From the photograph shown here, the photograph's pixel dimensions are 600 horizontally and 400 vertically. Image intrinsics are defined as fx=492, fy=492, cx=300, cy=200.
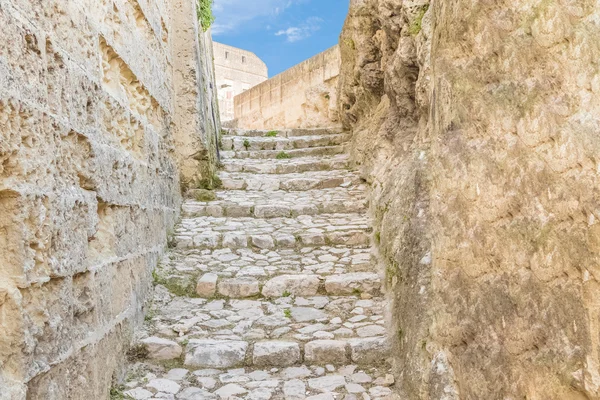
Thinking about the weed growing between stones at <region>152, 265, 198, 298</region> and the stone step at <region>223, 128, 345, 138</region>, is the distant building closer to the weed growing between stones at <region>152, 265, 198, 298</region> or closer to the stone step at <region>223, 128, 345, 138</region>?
the stone step at <region>223, 128, 345, 138</region>

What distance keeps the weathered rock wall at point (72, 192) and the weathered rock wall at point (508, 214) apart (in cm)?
155

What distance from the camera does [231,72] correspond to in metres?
24.1

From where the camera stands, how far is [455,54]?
2.11 meters

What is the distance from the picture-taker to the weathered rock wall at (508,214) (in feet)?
4.81

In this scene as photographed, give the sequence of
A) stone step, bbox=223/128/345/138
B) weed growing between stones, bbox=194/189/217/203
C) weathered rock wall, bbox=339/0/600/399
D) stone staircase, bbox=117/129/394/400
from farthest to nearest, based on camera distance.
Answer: stone step, bbox=223/128/345/138 → weed growing between stones, bbox=194/189/217/203 → stone staircase, bbox=117/129/394/400 → weathered rock wall, bbox=339/0/600/399

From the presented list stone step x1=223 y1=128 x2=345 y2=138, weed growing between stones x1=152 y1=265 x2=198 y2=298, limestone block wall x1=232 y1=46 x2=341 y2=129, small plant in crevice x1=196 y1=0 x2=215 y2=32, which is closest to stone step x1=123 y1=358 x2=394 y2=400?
weed growing between stones x1=152 y1=265 x2=198 y2=298

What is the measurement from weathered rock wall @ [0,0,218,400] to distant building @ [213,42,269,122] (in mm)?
20711

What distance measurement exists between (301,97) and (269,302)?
21.9 ft

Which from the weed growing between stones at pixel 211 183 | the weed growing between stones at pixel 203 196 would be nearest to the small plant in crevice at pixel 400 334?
the weed growing between stones at pixel 203 196

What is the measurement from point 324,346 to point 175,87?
325 centimetres

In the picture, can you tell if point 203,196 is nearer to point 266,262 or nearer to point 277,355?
point 266,262

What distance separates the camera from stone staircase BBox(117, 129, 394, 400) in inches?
109

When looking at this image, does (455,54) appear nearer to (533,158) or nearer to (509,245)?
(533,158)

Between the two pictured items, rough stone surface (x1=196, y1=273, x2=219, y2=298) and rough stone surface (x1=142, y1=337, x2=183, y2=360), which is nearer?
rough stone surface (x1=142, y1=337, x2=183, y2=360)
